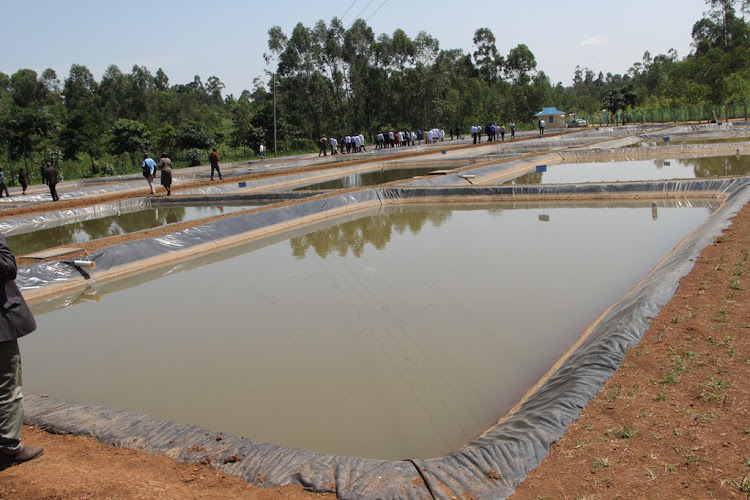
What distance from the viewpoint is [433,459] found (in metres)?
3.15

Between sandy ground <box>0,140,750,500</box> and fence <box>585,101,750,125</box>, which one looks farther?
fence <box>585,101,750,125</box>

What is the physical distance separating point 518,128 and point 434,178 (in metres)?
38.6

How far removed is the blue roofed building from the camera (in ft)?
160

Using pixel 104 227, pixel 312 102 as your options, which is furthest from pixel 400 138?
pixel 104 227

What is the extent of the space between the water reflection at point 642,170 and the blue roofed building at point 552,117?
2945cm

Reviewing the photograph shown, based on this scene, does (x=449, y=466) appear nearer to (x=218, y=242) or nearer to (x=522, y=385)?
(x=522, y=385)

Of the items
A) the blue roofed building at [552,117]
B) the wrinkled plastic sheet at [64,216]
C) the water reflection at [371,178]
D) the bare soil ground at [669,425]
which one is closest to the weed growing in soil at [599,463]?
the bare soil ground at [669,425]

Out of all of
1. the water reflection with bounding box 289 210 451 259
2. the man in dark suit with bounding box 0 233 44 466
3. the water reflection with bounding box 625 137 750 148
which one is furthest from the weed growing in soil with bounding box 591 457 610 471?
the water reflection with bounding box 625 137 750 148

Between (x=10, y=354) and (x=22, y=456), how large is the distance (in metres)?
0.65

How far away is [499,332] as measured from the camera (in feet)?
17.9

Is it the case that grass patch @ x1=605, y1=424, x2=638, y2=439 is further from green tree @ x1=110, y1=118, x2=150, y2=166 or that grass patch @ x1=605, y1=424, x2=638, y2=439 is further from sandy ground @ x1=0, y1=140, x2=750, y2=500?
green tree @ x1=110, y1=118, x2=150, y2=166

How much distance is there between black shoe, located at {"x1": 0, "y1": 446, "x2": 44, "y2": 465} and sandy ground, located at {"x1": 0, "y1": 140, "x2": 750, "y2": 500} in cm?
5

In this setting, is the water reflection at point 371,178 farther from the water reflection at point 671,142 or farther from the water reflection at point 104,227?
the water reflection at point 671,142

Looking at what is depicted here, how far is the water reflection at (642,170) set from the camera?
1571 cm
